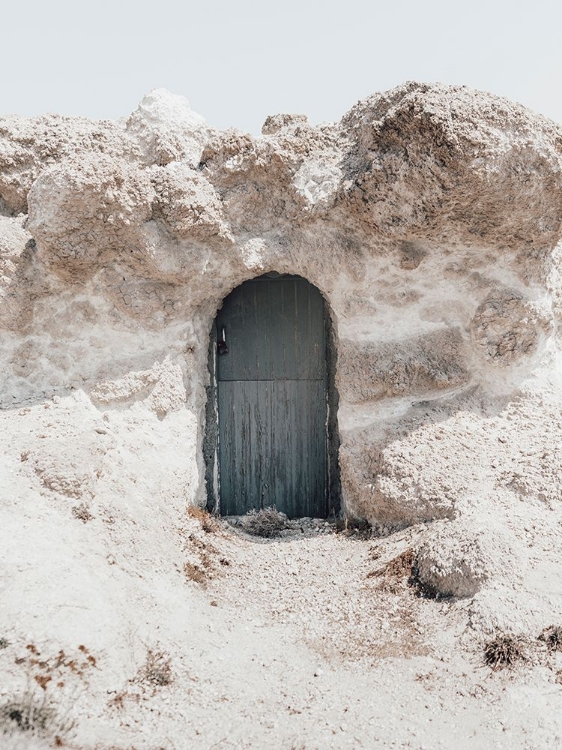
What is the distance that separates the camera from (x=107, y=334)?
19.1ft

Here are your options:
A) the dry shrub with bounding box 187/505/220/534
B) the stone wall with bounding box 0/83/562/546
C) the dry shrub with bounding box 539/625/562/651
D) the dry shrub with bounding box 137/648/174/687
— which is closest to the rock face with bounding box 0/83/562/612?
the stone wall with bounding box 0/83/562/546

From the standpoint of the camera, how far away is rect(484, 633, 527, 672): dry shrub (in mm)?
3734

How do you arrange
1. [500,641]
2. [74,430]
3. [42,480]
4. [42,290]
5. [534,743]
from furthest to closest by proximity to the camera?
[42,290], [74,430], [42,480], [500,641], [534,743]

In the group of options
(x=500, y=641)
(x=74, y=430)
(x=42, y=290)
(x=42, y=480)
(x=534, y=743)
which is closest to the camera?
(x=534, y=743)

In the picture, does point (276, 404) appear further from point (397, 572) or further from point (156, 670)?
point (156, 670)

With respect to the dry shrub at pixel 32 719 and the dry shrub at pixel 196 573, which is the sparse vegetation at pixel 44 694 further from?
the dry shrub at pixel 196 573

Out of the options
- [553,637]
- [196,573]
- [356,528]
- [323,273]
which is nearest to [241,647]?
[196,573]

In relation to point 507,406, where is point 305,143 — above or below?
above

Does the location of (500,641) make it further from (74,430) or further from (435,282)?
(74,430)

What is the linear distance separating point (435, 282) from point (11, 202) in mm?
4311

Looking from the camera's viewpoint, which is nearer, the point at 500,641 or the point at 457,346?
the point at 500,641

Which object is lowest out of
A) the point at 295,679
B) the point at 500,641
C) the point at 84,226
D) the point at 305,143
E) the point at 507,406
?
the point at 295,679

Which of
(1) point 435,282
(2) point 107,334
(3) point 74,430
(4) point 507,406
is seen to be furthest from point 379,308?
(3) point 74,430

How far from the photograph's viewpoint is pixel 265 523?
6469mm
